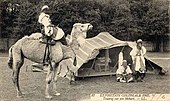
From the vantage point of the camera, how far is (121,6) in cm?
2678

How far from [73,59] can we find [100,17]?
1714cm

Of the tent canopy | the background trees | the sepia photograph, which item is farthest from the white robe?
the background trees

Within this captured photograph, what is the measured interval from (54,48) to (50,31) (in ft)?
1.55

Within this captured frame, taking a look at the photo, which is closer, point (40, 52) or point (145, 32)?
point (40, 52)

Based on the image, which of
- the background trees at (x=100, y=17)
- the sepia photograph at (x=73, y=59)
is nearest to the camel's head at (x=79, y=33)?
the sepia photograph at (x=73, y=59)

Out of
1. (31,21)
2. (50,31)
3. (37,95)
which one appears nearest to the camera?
(50,31)

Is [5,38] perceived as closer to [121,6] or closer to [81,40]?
[121,6]

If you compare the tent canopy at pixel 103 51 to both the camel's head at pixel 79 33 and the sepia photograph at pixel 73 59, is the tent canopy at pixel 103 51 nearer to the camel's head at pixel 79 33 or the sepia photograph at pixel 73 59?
the sepia photograph at pixel 73 59

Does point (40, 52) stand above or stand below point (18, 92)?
above

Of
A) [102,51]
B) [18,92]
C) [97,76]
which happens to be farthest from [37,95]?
[102,51]

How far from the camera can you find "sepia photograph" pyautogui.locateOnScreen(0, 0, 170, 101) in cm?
852

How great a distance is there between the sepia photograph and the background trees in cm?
6

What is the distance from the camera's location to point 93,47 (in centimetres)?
1298

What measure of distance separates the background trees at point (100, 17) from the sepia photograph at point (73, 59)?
0.21ft
